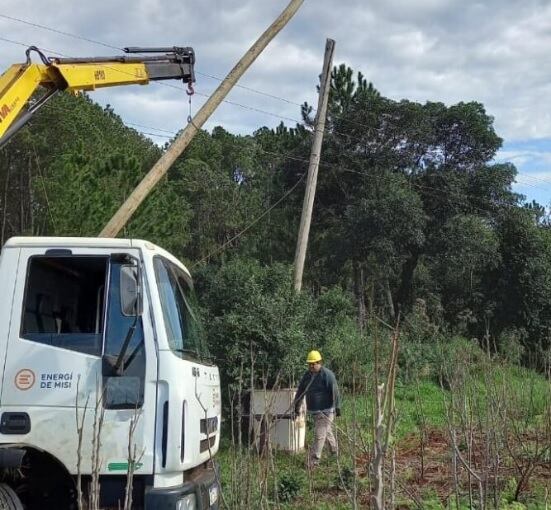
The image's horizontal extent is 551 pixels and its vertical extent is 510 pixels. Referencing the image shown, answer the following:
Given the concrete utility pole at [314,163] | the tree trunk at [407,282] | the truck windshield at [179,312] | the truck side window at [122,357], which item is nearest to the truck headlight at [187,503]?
the truck side window at [122,357]

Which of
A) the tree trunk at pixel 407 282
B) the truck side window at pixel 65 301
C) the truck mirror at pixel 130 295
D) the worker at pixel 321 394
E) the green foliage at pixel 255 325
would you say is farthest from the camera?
the tree trunk at pixel 407 282

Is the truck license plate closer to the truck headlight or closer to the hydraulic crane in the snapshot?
the truck headlight

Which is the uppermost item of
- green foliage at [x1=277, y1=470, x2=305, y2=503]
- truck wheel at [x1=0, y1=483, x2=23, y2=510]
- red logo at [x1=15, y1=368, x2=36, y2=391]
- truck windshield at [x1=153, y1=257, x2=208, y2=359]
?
truck windshield at [x1=153, y1=257, x2=208, y2=359]

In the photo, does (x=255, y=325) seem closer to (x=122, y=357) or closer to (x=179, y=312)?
(x=179, y=312)

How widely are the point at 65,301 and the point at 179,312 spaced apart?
859mm

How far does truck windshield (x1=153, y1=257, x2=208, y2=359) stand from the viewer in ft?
17.8

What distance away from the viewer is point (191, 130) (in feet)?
38.3

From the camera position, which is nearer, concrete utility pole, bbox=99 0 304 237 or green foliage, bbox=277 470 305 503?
green foliage, bbox=277 470 305 503

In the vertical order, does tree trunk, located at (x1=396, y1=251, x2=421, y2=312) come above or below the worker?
above

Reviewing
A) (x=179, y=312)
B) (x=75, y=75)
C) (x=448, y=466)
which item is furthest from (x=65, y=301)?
(x=448, y=466)

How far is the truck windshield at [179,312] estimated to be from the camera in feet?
17.8

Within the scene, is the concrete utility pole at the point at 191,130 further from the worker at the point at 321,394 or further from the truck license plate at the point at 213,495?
the truck license plate at the point at 213,495

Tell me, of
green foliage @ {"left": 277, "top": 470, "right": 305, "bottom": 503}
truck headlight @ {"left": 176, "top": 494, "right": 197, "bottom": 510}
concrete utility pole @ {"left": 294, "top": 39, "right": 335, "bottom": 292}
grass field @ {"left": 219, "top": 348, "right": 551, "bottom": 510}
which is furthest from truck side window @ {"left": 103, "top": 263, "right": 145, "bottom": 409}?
concrete utility pole @ {"left": 294, "top": 39, "right": 335, "bottom": 292}

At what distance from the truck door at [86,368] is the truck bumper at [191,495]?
21 cm
